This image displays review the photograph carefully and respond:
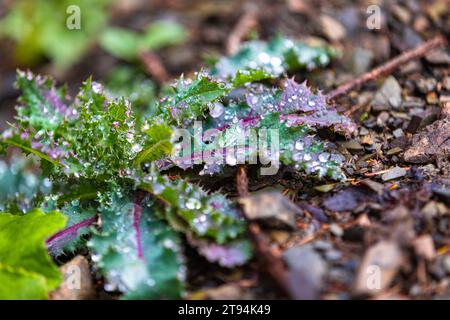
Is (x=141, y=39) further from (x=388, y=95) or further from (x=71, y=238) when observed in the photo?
(x=71, y=238)

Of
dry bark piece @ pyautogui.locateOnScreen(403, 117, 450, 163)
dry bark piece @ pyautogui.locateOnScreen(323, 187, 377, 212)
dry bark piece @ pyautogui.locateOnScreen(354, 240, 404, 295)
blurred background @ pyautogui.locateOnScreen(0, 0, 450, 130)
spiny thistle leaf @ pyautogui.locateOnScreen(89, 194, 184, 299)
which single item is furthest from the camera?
blurred background @ pyautogui.locateOnScreen(0, 0, 450, 130)

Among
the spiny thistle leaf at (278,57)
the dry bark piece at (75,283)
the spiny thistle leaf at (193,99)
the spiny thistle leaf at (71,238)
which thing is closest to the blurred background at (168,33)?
the spiny thistle leaf at (278,57)

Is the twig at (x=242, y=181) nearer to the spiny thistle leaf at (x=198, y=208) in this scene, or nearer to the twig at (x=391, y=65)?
the spiny thistle leaf at (x=198, y=208)

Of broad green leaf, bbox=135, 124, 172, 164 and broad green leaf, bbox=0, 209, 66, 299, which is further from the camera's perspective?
broad green leaf, bbox=135, 124, 172, 164

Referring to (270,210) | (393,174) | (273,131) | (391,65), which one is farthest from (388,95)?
(270,210)

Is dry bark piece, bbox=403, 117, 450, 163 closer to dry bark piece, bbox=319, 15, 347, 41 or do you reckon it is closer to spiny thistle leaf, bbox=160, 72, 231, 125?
spiny thistle leaf, bbox=160, 72, 231, 125

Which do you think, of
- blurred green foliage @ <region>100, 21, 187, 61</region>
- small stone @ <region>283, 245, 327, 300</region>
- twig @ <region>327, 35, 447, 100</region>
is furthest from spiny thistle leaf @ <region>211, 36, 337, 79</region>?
small stone @ <region>283, 245, 327, 300</region>
